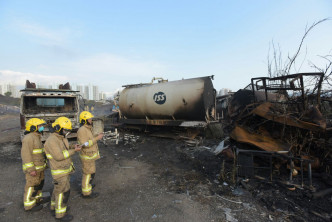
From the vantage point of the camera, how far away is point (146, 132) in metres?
9.98

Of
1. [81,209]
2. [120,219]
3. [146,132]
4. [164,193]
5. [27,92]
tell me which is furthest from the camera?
[146,132]

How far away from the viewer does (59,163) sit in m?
3.00

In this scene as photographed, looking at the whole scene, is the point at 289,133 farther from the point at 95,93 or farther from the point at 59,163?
the point at 95,93

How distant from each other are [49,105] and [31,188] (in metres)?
6.04

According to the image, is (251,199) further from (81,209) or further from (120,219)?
(81,209)

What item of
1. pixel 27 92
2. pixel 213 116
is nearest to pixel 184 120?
pixel 213 116

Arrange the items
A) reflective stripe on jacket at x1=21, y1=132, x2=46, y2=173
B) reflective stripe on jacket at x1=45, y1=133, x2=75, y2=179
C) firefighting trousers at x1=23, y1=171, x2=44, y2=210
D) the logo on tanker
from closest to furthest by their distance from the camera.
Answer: reflective stripe on jacket at x1=45, y1=133, x2=75, y2=179
reflective stripe on jacket at x1=21, y1=132, x2=46, y2=173
firefighting trousers at x1=23, y1=171, x2=44, y2=210
the logo on tanker

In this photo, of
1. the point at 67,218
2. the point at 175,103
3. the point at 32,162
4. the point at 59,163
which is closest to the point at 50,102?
the point at 175,103

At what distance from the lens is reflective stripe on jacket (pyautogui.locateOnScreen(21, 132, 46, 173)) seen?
3.16m

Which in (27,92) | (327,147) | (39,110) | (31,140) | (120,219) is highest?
(27,92)

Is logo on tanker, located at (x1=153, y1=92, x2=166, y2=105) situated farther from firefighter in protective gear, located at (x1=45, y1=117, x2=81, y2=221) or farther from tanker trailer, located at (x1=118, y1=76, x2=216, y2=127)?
firefighter in protective gear, located at (x1=45, y1=117, x2=81, y2=221)

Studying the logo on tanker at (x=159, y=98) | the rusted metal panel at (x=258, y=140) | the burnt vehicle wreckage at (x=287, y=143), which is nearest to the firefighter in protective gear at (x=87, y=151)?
the burnt vehicle wreckage at (x=287, y=143)

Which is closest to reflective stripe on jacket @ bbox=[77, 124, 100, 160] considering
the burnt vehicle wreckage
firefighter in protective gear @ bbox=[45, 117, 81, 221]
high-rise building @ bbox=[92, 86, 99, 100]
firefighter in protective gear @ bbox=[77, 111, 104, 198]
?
firefighter in protective gear @ bbox=[77, 111, 104, 198]

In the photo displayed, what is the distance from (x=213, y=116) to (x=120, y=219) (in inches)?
241
